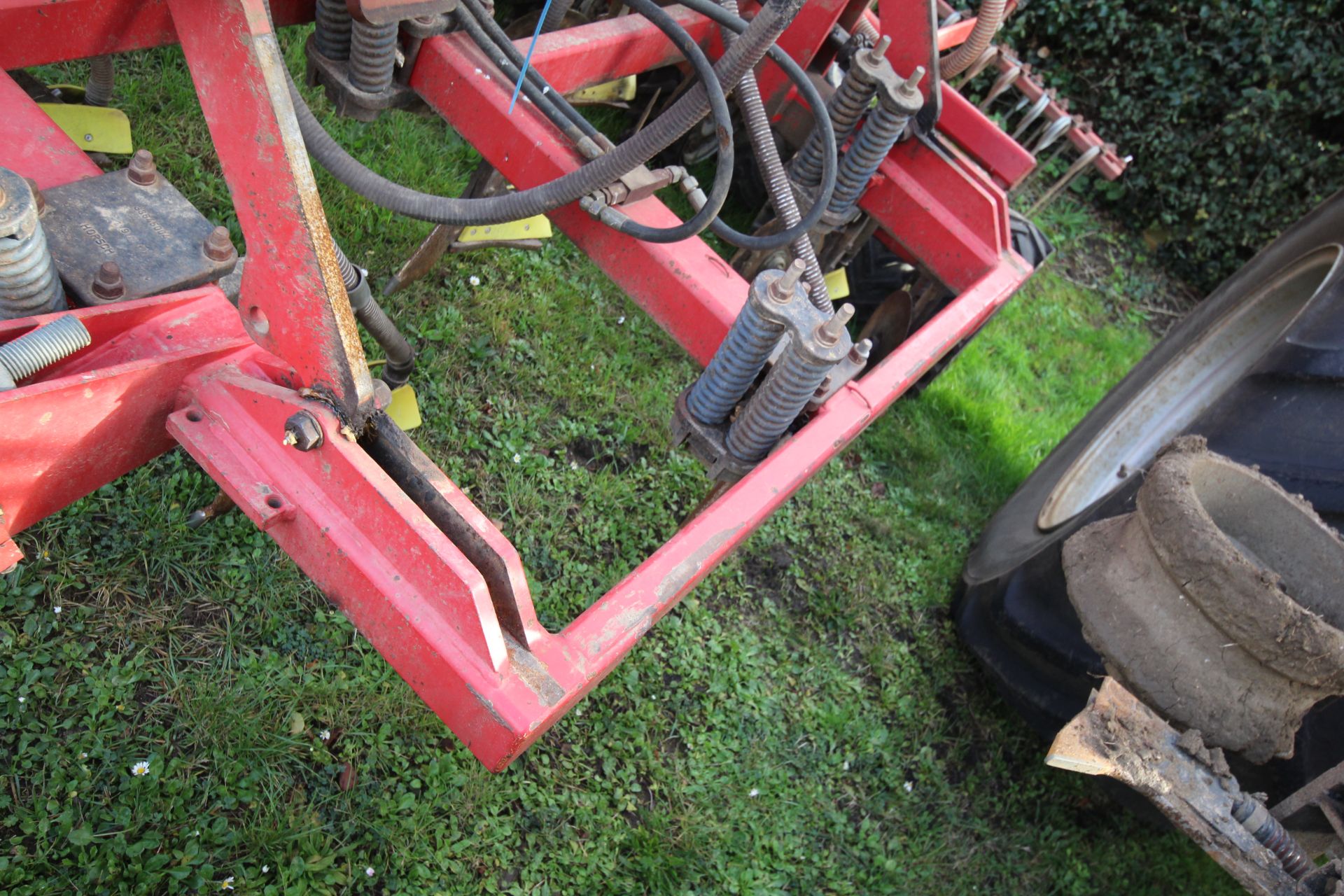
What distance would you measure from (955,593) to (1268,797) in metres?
1.04

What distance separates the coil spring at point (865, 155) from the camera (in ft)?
8.48

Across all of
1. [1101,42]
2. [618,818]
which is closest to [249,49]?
[618,818]

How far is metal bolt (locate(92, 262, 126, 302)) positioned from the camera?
1540mm

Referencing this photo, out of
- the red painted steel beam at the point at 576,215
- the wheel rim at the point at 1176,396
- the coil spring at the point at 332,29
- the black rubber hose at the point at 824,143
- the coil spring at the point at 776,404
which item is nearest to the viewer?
the coil spring at the point at 776,404

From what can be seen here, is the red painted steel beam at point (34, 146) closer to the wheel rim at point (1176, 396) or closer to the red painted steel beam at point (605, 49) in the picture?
the red painted steel beam at point (605, 49)

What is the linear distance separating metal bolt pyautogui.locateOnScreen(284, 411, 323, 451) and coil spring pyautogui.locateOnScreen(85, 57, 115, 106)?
155 cm

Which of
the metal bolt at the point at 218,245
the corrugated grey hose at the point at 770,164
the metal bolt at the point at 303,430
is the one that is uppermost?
the corrugated grey hose at the point at 770,164

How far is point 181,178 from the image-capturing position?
280 centimetres

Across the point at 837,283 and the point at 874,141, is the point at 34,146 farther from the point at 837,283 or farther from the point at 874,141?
the point at 837,283

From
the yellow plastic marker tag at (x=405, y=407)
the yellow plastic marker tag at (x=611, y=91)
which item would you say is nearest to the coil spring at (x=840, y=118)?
the yellow plastic marker tag at (x=611, y=91)

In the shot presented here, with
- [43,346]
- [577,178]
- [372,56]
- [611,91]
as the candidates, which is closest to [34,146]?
[43,346]

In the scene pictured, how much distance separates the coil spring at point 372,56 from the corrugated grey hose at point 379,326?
35 cm

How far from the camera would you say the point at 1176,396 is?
9.98ft

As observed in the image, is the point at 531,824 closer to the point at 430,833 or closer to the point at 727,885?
the point at 430,833
